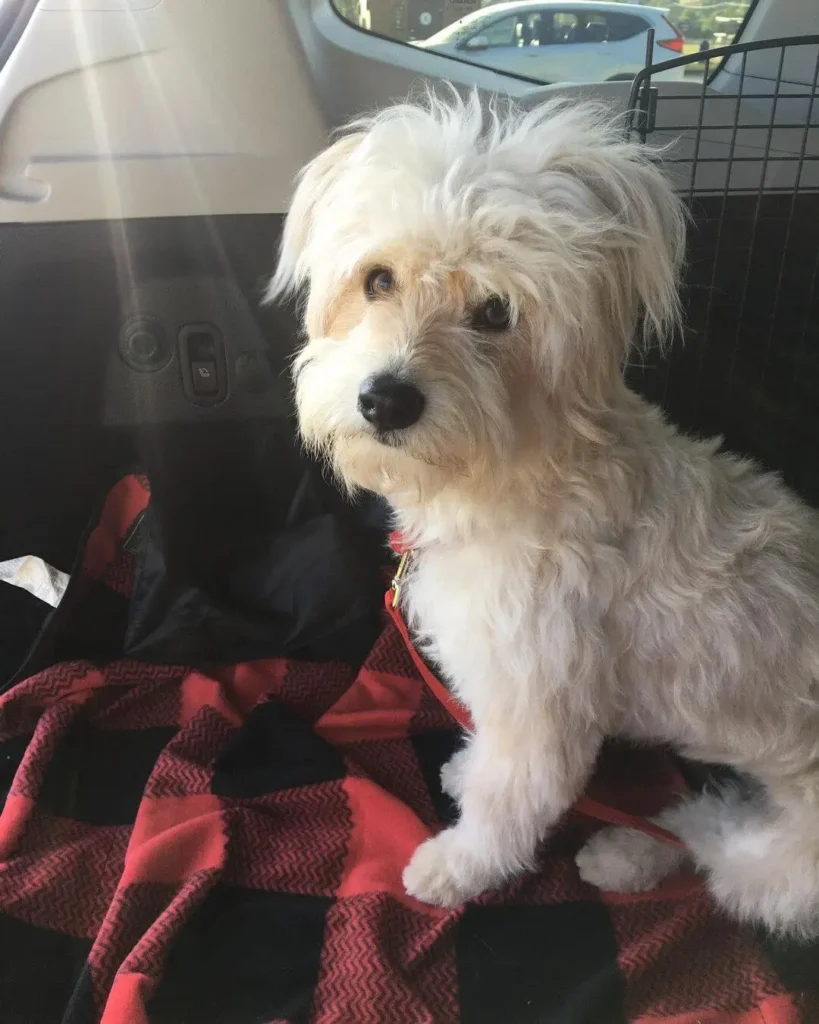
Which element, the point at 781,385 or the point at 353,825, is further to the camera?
the point at 781,385

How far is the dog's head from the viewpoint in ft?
4.13

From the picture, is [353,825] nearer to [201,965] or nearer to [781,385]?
[201,965]

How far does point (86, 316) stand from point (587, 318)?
145cm

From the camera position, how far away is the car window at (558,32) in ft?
7.91

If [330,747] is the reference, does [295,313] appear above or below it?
above

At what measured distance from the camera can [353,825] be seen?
5.90 ft

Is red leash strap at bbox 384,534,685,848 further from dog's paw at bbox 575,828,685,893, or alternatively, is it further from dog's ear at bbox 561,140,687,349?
dog's ear at bbox 561,140,687,349

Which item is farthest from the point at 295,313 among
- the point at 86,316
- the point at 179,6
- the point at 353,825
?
the point at 353,825

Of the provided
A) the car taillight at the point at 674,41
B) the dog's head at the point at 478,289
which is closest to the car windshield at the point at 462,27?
the car taillight at the point at 674,41

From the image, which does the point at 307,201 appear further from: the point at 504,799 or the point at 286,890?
the point at 286,890

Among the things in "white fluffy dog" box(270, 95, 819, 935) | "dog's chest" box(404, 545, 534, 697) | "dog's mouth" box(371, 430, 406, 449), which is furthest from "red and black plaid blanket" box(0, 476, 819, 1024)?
"dog's mouth" box(371, 430, 406, 449)

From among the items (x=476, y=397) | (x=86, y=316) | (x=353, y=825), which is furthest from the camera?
(x=86, y=316)

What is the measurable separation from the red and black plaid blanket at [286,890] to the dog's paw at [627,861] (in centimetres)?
3

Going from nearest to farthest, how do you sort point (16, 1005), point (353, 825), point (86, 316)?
point (16, 1005), point (353, 825), point (86, 316)
